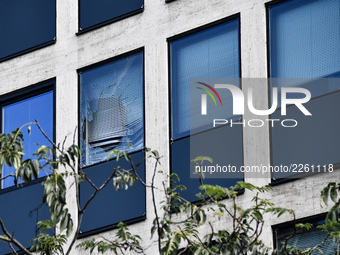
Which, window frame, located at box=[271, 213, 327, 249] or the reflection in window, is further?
the reflection in window

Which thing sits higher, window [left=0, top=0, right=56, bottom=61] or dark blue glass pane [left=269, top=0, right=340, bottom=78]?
window [left=0, top=0, right=56, bottom=61]

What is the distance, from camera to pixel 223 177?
70.2 feet

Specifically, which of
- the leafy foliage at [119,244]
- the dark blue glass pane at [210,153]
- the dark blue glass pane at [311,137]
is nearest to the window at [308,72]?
the dark blue glass pane at [311,137]

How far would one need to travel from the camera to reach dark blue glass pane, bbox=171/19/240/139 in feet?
72.7

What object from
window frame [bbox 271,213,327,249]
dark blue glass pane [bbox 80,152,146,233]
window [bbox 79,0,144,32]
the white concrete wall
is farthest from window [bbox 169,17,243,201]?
window [bbox 79,0,144,32]

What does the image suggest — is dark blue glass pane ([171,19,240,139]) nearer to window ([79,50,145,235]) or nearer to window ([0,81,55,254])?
window ([79,50,145,235])

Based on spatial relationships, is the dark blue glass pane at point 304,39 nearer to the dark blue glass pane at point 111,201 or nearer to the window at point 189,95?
the window at point 189,95

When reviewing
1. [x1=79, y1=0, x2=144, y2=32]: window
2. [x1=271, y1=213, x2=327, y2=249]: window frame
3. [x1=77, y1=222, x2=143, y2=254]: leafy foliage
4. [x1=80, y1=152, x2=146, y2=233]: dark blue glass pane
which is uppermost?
[x1=79, y1=0, x2=144, y2=32]: window

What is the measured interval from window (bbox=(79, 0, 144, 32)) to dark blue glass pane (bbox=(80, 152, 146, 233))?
3216mm

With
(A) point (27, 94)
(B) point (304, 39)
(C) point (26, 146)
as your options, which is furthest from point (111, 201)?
(B) point (304, 39)

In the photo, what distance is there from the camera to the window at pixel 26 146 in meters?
24.0

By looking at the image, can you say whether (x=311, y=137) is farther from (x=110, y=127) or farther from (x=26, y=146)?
(x=26, y=146)

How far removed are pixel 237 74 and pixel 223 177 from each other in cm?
206

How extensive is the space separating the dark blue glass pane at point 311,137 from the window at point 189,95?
85 centimetres
